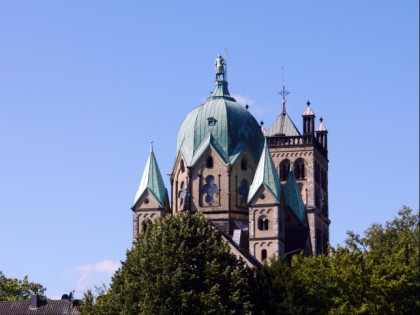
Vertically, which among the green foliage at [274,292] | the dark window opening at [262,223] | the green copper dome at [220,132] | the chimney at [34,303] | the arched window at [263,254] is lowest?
the green foliage at [274,292]

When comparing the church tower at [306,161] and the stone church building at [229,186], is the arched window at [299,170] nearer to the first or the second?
the church tower at [306,161]

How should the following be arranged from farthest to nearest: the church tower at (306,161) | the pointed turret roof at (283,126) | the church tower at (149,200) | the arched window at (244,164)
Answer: the pointed turret roof at (283,126)
the church tower at (306,161)
the arched window at (244,164)
the church tower at (149,200)

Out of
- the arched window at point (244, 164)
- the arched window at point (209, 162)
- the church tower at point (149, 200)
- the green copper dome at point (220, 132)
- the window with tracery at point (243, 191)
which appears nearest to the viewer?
the church tower at point (149, 200)

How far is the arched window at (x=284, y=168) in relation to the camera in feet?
477

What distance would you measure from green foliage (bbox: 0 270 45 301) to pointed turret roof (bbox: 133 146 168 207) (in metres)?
20.4

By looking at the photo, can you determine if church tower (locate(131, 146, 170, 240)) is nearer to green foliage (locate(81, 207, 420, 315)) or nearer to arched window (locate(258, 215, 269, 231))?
arched window (locate(258, 215, 269, 231))

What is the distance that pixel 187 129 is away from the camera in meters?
122

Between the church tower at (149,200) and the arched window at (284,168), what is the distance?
30.0 meters

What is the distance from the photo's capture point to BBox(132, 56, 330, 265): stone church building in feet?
369

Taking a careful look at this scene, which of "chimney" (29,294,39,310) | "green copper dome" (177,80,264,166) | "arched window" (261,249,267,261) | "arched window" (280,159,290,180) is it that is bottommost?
"chimney" (29,294,39,310)

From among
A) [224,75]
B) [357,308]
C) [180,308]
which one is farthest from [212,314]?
[224,75]

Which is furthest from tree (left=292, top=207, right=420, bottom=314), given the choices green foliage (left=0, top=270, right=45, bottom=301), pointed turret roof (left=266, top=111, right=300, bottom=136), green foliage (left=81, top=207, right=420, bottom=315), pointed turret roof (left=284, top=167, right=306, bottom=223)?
pointed turret roof (left=266, top=111, right=300, bottom=136)

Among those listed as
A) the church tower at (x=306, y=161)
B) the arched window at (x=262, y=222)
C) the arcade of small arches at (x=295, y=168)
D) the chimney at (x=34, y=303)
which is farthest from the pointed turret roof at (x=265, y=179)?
the arcade of small arches at (x=295, y=168)

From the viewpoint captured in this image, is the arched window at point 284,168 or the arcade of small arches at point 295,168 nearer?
the arched window at point 284,168
